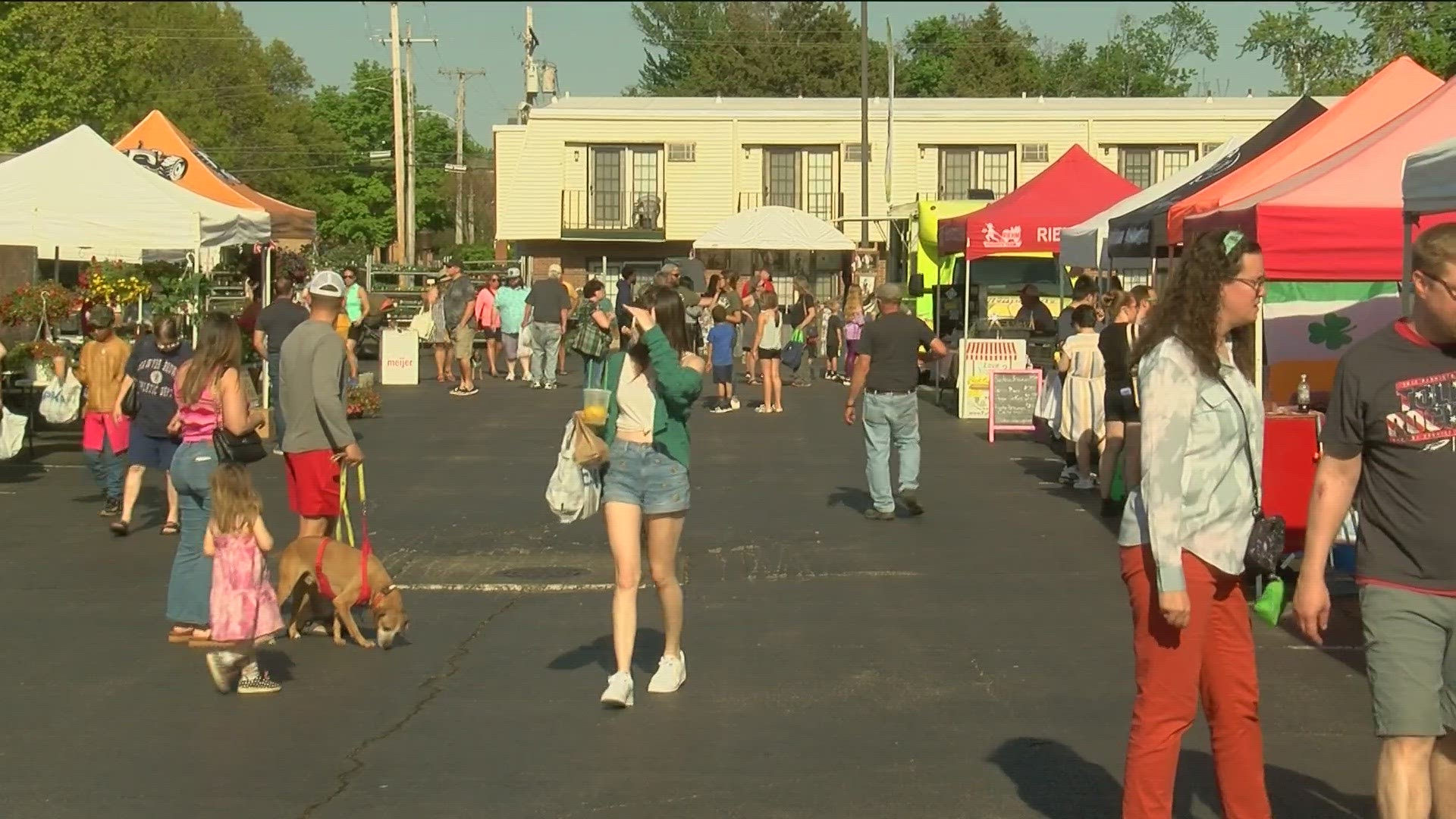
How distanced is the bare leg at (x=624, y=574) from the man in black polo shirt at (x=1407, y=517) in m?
3.42

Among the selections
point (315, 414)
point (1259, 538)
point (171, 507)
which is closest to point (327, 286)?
point (315, 414)

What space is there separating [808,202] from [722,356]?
24225 millimetres

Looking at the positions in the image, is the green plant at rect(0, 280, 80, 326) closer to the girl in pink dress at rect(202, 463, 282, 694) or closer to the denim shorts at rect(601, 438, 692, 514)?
the girl in pink dress at rect(202, 463, 282, 694)

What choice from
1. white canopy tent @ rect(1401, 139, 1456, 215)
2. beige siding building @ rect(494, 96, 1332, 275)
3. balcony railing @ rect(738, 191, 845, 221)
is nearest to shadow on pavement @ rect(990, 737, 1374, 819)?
white canopy tent @ rect(1401, 139, 1456, 215)

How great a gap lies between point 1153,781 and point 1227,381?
120 centimetres

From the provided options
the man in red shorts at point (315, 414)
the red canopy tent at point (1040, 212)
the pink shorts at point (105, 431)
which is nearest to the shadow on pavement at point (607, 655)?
the man in red shorts at point (315, 414)

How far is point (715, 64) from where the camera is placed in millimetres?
77188

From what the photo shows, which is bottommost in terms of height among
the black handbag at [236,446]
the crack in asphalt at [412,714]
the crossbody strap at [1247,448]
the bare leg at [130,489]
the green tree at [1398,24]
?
the crack in asphalt at [412,714]

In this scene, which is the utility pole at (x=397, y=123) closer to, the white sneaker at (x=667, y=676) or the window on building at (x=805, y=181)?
the window on building at (x=805, y=181)

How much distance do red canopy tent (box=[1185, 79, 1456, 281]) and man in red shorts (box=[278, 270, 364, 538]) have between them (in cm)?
592

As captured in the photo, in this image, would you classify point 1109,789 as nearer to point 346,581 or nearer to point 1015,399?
point 346,581

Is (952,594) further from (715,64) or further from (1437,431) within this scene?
(715,64)

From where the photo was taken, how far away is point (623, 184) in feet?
159

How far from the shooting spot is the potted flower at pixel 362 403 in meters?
22.4
